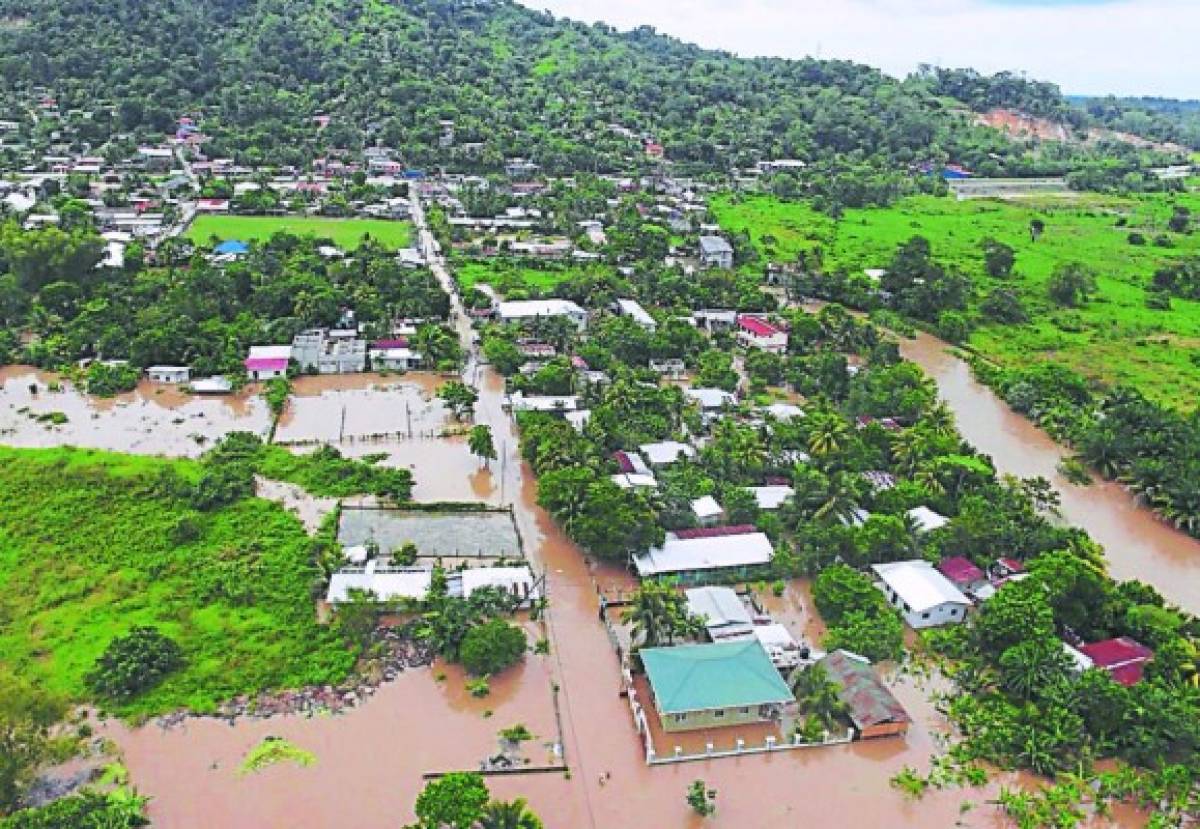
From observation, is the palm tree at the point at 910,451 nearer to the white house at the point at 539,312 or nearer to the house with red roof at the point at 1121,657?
the house with red roof at the point at 1121,657

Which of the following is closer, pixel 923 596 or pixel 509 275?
pixel 923 596

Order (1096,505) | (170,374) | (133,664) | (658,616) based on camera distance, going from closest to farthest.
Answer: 1. (133,664)
2. (658,616)
3. (1096,505)
4. (170,374)

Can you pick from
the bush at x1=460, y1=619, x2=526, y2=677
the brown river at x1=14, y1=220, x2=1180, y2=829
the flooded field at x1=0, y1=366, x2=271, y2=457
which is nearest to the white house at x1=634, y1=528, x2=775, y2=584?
the brown river at x1=14, y1=220, x2=1180, y2=829

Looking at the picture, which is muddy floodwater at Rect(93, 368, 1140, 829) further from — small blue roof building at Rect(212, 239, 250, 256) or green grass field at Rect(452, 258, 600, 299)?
small blue roof building at Rect(212, 239, 250, 256)

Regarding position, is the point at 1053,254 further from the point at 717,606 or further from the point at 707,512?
the point at 717,606

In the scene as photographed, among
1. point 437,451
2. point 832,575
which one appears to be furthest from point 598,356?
point 832,575

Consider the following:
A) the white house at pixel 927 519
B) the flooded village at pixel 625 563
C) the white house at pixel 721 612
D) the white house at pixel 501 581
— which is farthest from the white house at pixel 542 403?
the white house at pixel 927 519

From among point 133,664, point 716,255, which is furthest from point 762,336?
point 133,664

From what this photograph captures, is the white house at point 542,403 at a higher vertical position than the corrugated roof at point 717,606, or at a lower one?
higher
